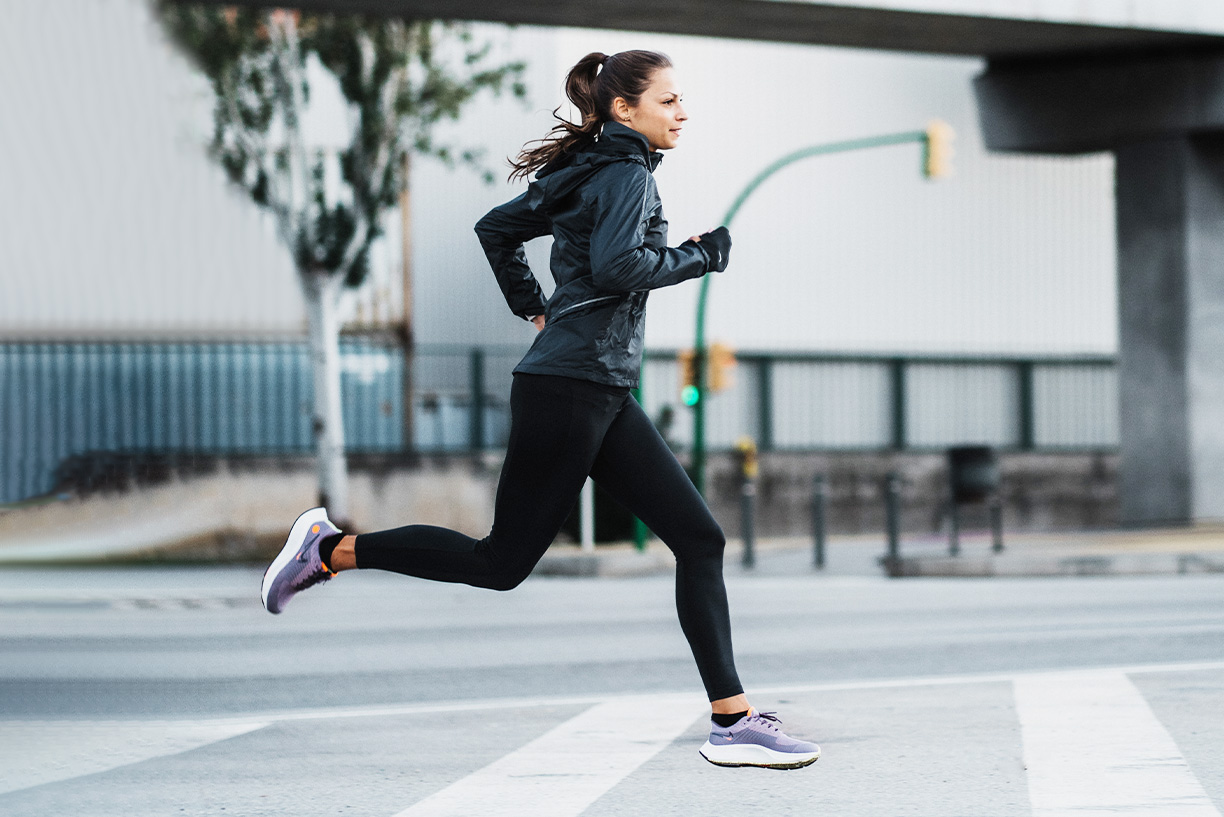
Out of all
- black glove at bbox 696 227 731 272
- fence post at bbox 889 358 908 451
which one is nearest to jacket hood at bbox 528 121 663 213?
black glove at bbox 696 227 731 272

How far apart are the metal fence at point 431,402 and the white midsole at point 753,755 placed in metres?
16.6

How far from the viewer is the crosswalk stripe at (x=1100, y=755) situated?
12.3ft

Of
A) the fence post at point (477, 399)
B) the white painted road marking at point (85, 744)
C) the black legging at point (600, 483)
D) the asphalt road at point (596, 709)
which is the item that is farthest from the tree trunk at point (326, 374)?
the black legging at point (600, 483)

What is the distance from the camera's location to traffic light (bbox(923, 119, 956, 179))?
18.4 metres

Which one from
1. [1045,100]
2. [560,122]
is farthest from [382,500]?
[560,122]

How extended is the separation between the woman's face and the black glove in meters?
0.28

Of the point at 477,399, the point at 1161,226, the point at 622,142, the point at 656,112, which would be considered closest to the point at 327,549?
the point at 622,142

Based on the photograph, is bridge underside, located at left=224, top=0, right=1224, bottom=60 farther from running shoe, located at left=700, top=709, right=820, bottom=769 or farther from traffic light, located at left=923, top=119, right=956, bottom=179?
running shoe, located at left=700, top=709, right=820, bottom=769

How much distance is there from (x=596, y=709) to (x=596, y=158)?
2.31 meters

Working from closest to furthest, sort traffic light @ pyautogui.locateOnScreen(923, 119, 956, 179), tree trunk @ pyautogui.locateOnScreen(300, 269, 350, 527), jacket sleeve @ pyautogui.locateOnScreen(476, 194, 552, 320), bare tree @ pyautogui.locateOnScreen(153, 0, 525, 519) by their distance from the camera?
jacket sleeve @ pyautogui.locateOnScreen(476, 194, 552, 320) → traffic light @ pyautogui.locateOnScreen(923, 119, 956, 179) → bare tree @ pyautogui.locateOnScreen(153, 0, 525, 519) → tree trunk @ pyautogui.locateOnScreen(300, 269, 350, 527)

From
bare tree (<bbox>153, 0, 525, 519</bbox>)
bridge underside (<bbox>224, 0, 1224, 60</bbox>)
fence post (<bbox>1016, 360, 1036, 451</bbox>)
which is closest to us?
bridge underside (<bbox>224, 0, 1224, 60</bbox>)

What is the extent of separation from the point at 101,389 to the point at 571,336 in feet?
57.9

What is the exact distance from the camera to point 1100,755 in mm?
4398

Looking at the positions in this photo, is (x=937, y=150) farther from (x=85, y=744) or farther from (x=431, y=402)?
(x=85, y=744)
